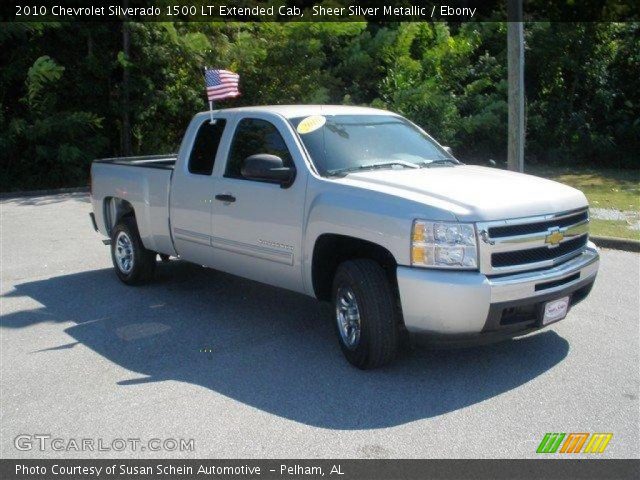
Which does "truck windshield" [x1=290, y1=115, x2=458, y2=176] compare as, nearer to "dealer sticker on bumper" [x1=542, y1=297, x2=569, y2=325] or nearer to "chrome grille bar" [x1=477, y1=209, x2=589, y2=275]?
"chrome grille bar" [x1=477, y1=209, x2=589, y2=275]

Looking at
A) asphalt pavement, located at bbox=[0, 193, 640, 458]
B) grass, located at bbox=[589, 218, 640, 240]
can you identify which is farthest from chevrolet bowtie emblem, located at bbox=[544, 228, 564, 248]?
grass, located at bbox=[589, 218, 640, 240]

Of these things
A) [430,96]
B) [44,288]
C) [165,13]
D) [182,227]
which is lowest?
[44,288]

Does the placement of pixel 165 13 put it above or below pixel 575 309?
above

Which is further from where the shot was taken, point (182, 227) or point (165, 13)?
point (165, 13)

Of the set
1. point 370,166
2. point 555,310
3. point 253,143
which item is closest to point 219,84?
point 253,143

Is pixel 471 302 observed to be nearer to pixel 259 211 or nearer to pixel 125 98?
pixel 259 211

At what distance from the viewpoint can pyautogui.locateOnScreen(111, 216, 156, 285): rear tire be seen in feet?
27.3

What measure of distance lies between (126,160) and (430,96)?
34.2ft

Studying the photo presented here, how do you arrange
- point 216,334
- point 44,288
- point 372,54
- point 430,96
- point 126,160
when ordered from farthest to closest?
point 372,54 → point 430,96 → point 126,160 → point 44,288 → point 216,334

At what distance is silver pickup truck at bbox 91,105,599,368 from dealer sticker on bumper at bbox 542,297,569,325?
0.01 metres

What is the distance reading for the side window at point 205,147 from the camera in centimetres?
722

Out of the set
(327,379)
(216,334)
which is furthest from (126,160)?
(327,379)

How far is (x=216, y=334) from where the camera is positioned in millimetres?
6676

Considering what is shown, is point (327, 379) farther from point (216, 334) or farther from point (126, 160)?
point (126, 160)
